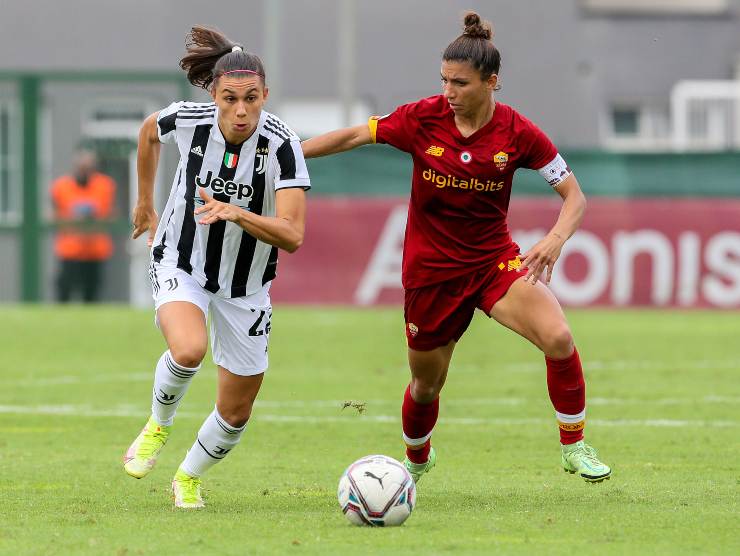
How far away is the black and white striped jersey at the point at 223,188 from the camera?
7.45m

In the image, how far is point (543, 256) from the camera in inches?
300

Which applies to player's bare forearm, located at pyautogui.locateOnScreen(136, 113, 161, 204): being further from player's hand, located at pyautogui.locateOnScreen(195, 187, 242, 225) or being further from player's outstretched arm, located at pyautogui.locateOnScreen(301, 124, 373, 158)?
player's hand, located at pyautogui.locateOnScreen(195, 187, 242, 225)

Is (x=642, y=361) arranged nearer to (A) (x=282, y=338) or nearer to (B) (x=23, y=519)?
(A) (x=282, y=338)

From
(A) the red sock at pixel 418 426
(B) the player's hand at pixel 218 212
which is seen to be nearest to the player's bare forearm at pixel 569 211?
(A) the red sock at pixel 418 426

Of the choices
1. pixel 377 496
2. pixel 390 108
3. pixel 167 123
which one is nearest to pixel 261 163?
pixel 167 123

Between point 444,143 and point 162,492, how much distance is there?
2.17 metres

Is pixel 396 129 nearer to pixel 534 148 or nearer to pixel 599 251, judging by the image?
pixel 534 148

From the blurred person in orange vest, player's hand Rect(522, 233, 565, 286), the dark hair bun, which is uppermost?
the dark hair bun

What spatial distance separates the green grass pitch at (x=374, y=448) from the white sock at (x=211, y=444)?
20cm

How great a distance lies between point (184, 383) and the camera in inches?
295

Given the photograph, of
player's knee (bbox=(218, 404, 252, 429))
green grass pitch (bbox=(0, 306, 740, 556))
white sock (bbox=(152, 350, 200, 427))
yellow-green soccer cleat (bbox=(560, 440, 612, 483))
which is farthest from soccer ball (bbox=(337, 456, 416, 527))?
yellow-green soccer cleat (bbox=(560, 440, 612, 483))

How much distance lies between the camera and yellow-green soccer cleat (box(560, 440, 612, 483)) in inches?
302

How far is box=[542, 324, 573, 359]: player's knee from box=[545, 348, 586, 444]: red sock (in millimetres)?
46

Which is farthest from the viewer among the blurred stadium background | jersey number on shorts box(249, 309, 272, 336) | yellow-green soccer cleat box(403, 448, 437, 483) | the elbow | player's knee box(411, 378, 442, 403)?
the blurred stadium background
